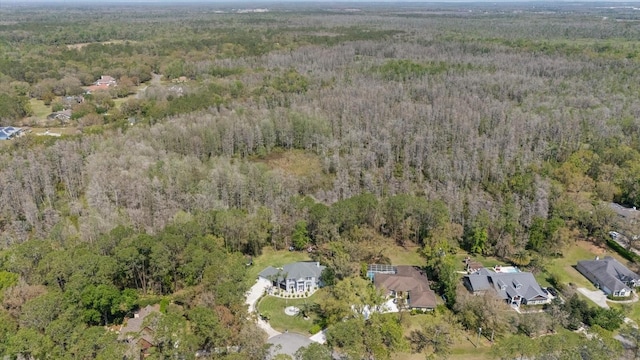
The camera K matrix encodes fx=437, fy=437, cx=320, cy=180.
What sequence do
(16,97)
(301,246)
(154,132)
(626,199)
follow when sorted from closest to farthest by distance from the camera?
(301,246) < (626,199) < (154,132) < (16,97)

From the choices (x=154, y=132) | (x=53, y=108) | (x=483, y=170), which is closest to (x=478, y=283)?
(x=483, y=170)

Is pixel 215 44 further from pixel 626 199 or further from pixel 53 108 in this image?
pixel 626 199

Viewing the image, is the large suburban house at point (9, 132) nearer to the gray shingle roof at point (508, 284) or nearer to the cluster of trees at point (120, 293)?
the cluster of trees at point (120, 293)

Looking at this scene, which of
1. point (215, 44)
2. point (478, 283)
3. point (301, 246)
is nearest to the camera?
point (478, 283)

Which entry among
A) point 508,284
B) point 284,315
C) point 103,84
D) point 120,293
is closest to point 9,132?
point 103,84

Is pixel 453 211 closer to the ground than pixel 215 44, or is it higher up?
closer to the ground

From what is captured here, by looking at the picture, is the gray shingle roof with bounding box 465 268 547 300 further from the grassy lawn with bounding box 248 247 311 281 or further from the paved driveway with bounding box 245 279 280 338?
the paved driveway with bounding box 245 279 280 338

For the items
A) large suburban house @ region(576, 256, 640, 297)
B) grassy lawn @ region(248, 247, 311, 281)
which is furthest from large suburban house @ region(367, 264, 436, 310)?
large suburban house @ region(576, 256, 640, 297)
